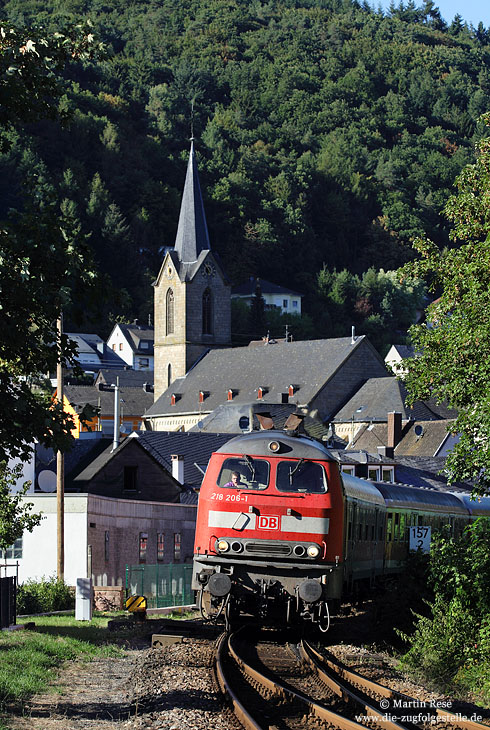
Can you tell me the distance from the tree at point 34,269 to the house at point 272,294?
14777 cm

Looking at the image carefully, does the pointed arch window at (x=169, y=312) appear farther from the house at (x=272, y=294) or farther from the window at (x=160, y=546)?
the window at (x=160, y=546)

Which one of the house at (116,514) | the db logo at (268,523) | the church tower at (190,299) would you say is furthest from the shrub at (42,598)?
the church tower at (190,299)

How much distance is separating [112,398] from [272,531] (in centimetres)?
9854

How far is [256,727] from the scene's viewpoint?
35.5 feet

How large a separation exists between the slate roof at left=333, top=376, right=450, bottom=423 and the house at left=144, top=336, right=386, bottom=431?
4.89 feet

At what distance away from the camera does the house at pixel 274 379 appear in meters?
96.8

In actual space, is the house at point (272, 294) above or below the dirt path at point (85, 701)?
above

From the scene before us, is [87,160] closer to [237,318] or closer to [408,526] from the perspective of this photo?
[237,318]

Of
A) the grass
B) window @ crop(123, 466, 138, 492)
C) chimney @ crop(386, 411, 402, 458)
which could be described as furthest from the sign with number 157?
chimney @ crop(386, 411, 402, 458)

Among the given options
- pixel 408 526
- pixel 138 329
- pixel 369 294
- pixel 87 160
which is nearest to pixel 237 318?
pixel 138 329

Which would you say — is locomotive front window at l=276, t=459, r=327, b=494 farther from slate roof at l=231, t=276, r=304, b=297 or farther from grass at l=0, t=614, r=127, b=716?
slate roof at l=231, t=276, r=304, b=297

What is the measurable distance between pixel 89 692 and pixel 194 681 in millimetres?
1379

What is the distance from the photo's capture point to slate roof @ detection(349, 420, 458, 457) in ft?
250

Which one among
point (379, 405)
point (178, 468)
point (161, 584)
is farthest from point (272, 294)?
point (161, 584)
